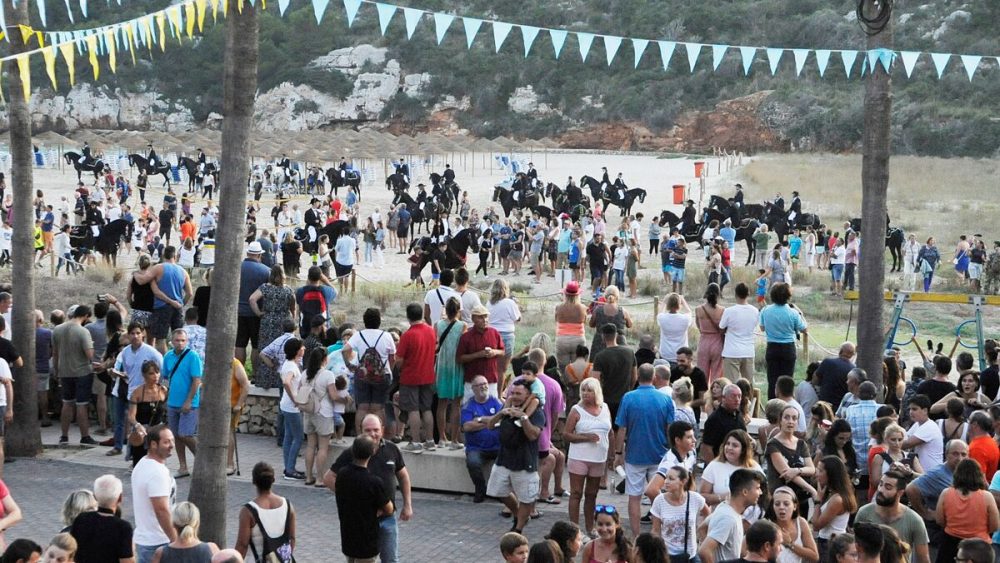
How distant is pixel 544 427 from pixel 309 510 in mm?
2282

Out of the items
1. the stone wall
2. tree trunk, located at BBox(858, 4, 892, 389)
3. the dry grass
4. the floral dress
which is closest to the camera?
tree trunk, located at BBox(858, 4, 892, 389)

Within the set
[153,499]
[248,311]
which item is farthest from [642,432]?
[248,311]

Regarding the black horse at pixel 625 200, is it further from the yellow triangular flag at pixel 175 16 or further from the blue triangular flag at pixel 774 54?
the yellow triangular flag at pixel 175 16


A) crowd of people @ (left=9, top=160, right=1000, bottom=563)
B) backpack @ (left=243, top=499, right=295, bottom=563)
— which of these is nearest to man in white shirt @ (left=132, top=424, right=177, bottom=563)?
crowd of people @ (left=9, top=160, right=1000, bottom=563)

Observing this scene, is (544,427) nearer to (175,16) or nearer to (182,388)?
(182,388)

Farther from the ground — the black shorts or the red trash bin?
the red trash bin

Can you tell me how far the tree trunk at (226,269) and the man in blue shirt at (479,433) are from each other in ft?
7.20

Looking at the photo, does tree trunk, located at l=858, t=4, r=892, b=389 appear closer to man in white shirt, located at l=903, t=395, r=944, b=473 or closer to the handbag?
man in white shirt, located at l=903, t=395, r=944, b=473

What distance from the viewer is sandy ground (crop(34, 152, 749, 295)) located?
43134mm

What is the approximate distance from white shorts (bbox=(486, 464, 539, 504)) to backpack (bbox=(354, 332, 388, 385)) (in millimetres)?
1954

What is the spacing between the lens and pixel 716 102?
84.2 m

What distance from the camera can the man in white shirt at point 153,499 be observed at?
8.18 m

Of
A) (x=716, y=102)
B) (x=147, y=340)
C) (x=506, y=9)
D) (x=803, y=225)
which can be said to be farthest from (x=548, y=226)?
(x=506, y=9)

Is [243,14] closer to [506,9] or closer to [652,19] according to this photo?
[652,19]
